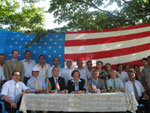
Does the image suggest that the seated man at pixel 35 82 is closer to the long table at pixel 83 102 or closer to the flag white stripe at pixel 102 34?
the long table at pixel 83 102

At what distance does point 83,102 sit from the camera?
4.11 metres

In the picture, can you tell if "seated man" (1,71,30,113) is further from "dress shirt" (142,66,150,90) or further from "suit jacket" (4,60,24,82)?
"dress shirt" (142,66,150,90)

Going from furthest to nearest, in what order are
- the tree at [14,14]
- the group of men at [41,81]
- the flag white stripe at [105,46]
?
the tree at [14,14]
the flag white stripe at [105,46]
the group of men at [41,81]

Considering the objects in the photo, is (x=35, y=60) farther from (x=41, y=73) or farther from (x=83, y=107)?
(x=83, y=107)

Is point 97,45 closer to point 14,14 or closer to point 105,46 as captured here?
point 105,46

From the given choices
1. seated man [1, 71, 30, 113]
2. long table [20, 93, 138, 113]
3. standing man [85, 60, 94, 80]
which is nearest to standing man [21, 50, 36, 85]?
seated man [1, 71, 30, 113]

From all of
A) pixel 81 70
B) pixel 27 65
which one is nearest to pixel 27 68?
pixel 27 65

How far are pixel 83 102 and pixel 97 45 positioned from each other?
364cm

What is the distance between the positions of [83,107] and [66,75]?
7.79 ft

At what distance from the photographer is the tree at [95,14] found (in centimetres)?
632

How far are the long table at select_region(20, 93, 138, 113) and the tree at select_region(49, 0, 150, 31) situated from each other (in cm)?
279

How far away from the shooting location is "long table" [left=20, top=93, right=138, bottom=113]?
13.3ft

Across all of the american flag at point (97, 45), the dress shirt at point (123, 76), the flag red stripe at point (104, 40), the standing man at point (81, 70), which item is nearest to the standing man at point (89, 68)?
the standing man at point (81, 70)

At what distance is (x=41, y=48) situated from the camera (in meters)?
7.20
